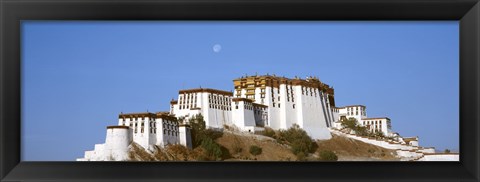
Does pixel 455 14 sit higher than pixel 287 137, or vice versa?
pixel 455 14

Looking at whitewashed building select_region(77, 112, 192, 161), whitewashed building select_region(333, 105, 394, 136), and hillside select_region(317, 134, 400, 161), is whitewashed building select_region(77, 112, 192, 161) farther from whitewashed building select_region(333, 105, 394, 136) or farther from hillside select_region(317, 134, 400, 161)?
whitewashed building select_region(333, 105, 394, 136)

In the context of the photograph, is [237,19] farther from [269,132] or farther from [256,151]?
[269,132]

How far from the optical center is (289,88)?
26.0 ft

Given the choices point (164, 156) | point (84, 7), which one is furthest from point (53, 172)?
point (164, 156)

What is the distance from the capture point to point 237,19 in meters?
1.51

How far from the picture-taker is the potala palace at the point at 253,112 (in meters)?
5.59

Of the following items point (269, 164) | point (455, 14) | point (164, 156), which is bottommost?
point (164, 156)

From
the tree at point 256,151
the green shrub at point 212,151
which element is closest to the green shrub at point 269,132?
the tree at point 256,151

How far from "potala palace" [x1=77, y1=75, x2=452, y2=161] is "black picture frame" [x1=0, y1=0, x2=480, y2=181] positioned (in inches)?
128

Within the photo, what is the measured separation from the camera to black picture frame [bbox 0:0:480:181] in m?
1.50

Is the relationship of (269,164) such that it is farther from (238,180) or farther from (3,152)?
(3,152)

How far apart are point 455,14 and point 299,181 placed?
642 mm

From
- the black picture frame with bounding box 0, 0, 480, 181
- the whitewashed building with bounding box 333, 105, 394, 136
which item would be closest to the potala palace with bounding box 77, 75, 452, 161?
the whitewashed building with bounding box 333, 105, 394, 136

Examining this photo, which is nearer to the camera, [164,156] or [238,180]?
[238,180]
